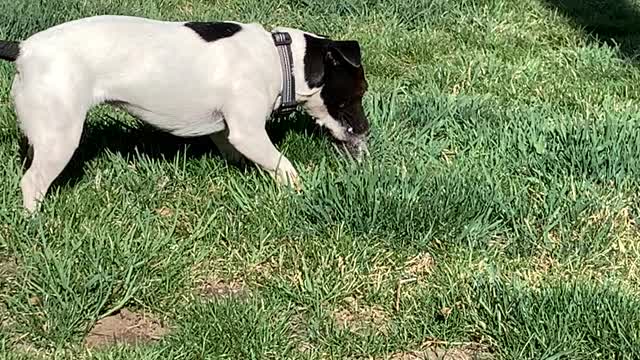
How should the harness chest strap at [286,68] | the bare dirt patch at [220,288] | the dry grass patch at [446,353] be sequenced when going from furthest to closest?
1. the harness chest strap at [286,68]
2. the bare dirt patch at [220,288]
3. the dry grass patch at [446,353]

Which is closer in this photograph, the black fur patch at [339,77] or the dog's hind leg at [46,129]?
the dog's hind leg at [46,129]

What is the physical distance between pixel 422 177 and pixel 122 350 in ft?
4.78

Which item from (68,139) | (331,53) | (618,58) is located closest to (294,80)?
(331,53)

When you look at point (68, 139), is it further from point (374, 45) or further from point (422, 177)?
point (374, 45)

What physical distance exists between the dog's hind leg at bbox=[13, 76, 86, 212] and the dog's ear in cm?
110

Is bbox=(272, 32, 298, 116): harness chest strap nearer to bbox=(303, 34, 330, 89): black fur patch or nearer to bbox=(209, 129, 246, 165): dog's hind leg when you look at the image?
bbox=(303, 34, 330, 89): black fur patch

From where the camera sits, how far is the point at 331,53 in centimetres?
396

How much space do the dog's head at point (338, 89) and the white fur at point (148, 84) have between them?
0.16 ft

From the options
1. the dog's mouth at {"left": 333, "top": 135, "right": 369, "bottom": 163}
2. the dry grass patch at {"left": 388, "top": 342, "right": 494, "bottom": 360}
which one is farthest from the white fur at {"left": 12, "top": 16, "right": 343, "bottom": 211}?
the dry grass patch at {"left": 388, "top": 342, "right": 494, "bottom": 360}

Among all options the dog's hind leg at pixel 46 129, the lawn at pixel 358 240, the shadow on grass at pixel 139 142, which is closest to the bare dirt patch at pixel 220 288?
the lawn at pixel 358 240

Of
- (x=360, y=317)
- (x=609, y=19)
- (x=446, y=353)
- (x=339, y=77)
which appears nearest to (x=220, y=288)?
(x=360, y=317)

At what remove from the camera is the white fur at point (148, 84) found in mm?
3395

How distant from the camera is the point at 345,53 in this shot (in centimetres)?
390

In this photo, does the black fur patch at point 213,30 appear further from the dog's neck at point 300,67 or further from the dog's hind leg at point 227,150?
the dog's hind leg at point 227,150
